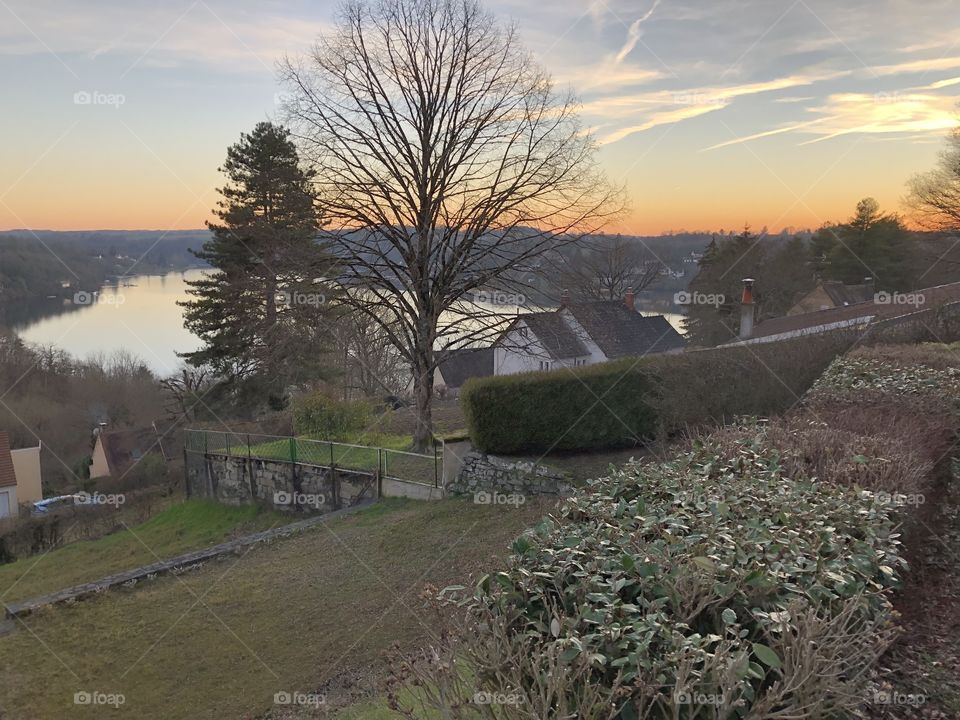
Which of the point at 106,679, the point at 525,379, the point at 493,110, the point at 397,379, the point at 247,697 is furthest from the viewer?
the point at 397,379

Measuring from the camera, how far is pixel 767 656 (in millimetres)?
2576

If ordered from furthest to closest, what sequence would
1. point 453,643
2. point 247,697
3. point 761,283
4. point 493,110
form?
point 761,283, point 493,110, point 247,697, point 453,643

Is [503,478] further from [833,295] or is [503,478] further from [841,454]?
[833,295]

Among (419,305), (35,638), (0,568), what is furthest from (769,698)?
(0,568)

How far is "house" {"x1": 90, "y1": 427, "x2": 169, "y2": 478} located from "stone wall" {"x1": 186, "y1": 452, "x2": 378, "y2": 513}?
16.2m

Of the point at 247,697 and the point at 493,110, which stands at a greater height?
the point at 493,110

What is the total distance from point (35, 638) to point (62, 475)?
37041 millimetres

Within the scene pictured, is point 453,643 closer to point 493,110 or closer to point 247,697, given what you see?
point 247,697

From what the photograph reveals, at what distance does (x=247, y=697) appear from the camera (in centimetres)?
687

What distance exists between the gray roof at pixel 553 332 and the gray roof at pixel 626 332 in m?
1.51

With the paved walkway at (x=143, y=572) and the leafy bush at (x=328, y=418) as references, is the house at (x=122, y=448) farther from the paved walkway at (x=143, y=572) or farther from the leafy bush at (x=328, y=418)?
the paved walkway at (x=143, y=572)

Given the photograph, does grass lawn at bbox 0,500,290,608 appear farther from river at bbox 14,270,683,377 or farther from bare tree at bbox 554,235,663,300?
river at bbox 14,270,683,377

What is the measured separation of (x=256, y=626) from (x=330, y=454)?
7310 mm

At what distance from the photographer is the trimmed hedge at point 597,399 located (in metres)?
12.0
